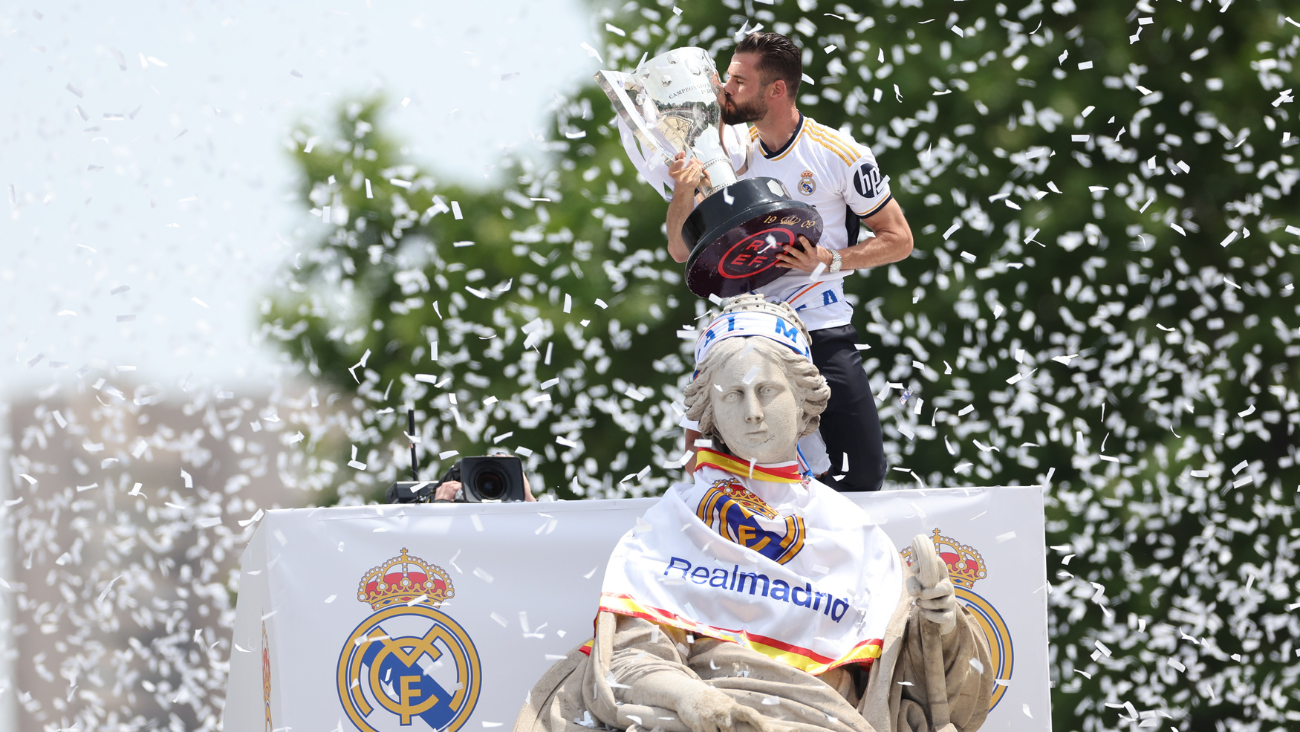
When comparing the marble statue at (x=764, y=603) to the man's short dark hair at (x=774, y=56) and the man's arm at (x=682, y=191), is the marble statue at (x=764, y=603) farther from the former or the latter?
the man's short dark hair at (x=774, y=56)

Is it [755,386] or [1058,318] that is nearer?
[755,386]

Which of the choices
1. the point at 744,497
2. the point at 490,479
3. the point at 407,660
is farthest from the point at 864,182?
the point at 407,660

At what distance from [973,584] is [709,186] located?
159 centimetres

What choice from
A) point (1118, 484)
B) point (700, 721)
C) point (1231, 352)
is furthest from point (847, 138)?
point (1231, 352)

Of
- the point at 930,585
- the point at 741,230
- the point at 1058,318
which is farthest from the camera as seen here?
the point at 1058,318

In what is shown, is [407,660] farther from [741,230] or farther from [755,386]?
[741,230]

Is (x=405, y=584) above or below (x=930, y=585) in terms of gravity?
above

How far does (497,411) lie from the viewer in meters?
12.3

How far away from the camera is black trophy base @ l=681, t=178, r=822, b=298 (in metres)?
4.11

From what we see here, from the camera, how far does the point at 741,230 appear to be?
4.13m

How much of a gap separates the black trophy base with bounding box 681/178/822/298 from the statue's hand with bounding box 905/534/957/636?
4.28 ft

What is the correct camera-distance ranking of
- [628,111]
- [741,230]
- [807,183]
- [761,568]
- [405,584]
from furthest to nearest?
1. [807,183]
2. [628,111]
3. [405,584]
4. [741,230]
5. [761,568]

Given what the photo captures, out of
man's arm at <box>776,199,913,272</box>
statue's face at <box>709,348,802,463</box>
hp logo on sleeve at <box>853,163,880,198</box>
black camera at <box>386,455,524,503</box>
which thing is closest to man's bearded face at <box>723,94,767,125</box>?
hp logo on sleeve at <box>853,163,880,198</box>

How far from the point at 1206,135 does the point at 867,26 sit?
3.20 meters
